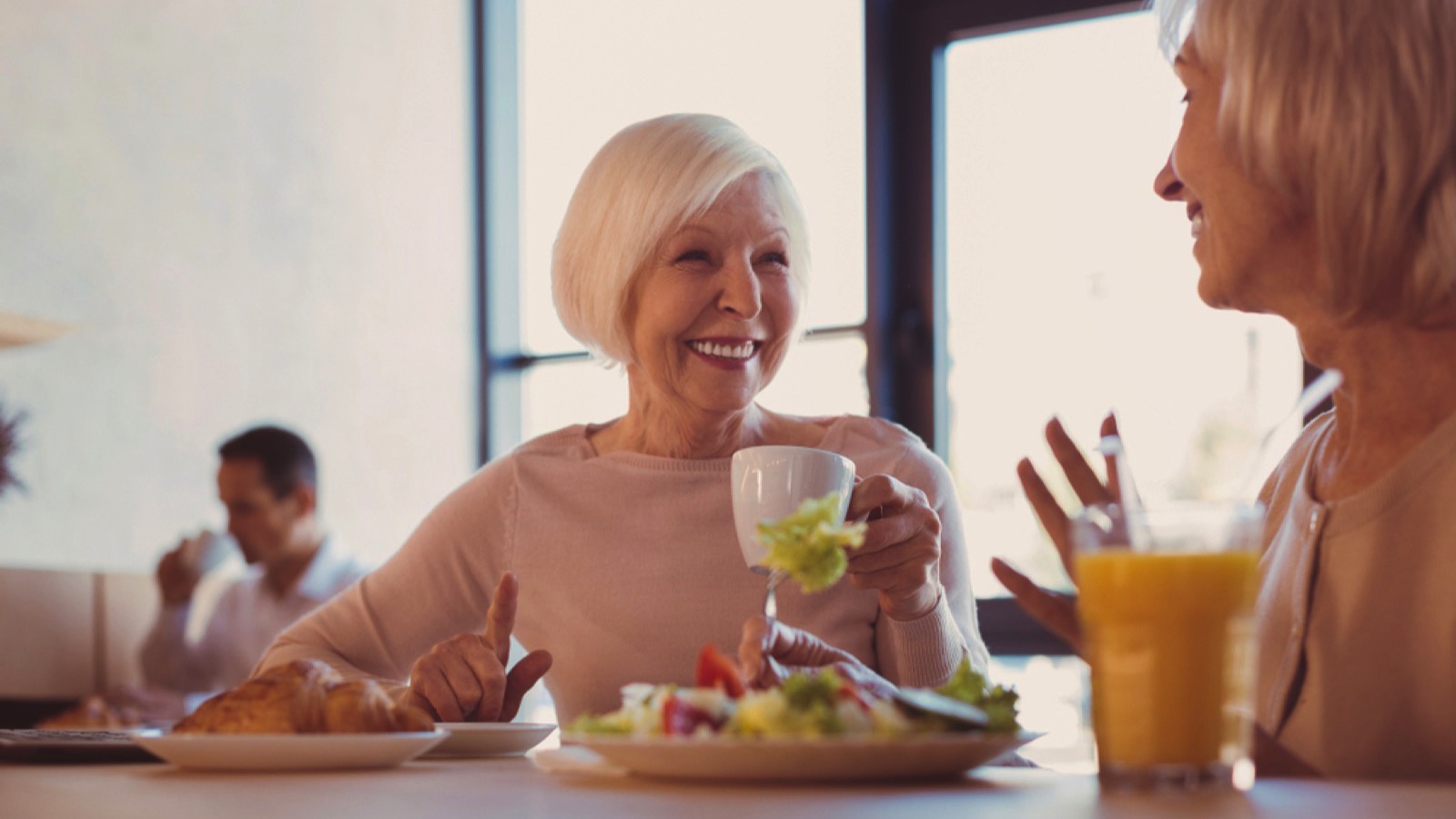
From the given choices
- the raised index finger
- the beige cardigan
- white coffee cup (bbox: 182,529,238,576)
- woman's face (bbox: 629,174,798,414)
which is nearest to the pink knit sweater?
woman's face (bbox: 629,174,798,414)

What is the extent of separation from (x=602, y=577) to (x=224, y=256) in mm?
3134

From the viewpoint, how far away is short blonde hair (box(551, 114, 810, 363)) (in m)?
1.99

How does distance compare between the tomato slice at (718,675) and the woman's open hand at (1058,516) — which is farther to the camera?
the woman's open hand at (1058,516)

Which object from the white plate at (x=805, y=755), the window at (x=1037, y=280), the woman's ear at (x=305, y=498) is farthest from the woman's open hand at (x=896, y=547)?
the woman's ear at (x=305, y=498)

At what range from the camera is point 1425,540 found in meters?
1.42

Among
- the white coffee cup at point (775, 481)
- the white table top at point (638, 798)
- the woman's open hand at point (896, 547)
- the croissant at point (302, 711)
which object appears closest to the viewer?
the white table top at point (638, 798)

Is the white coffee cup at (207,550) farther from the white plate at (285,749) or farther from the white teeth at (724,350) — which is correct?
the white plate at (285,749)

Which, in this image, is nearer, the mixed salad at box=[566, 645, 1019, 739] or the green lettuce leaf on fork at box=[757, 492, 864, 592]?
the mixed salad at box=[566, 645, 1019, 739]

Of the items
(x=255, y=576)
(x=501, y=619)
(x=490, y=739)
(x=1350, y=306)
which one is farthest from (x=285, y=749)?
(x=255, y=576)

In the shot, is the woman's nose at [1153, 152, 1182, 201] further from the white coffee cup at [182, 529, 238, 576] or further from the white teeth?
the white coffee cup at [182, 529, 238, 576]

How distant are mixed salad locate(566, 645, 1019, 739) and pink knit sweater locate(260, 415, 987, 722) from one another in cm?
80

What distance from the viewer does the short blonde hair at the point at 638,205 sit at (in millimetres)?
1991

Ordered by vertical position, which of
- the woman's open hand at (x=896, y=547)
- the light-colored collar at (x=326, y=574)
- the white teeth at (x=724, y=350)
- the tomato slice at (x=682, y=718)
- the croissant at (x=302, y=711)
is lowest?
the light-colored collar at (x=326, y=574)

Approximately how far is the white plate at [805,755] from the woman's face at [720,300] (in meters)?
1.03
